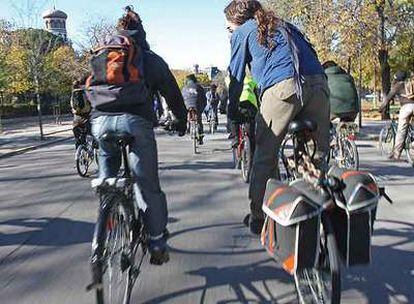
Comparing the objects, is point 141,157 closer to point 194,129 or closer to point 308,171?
point 308,171

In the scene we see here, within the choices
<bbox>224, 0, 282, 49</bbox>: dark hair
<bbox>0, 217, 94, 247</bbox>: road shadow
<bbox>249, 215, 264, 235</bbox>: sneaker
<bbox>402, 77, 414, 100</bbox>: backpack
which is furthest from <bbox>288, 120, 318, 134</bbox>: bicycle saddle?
<bbox>402, 77, 414, 100</bbox>: backpack

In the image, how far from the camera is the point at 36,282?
14.1 feet

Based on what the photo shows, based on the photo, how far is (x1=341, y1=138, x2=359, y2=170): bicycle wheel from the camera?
8625 millimetres

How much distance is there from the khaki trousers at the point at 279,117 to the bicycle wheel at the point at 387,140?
7.99 m

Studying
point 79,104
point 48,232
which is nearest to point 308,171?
point 48,232

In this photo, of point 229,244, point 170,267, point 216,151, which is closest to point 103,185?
point 170,267

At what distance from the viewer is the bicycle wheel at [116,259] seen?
337 cm

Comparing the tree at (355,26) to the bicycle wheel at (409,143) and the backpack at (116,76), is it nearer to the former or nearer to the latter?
the bicycle wheel at (409,143)

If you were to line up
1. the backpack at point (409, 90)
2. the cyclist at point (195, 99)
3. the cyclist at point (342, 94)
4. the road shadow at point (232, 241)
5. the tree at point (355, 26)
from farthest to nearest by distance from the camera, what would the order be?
1. the tree at point (355, 26)
2. the cyclist at point (195, 99)
3. the backpack at point (409, 90)
4. the cyclist at point (342, 94)
5. the road shadow at point (232, 241)

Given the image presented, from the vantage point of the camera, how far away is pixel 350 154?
8.77 meters

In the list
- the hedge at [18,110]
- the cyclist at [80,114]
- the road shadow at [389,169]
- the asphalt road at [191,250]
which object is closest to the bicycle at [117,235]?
the asphalt road at [191,250]

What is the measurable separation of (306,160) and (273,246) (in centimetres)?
86

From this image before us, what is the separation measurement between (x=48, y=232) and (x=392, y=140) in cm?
819

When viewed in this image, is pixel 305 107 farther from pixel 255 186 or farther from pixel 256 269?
pixel 256 269
